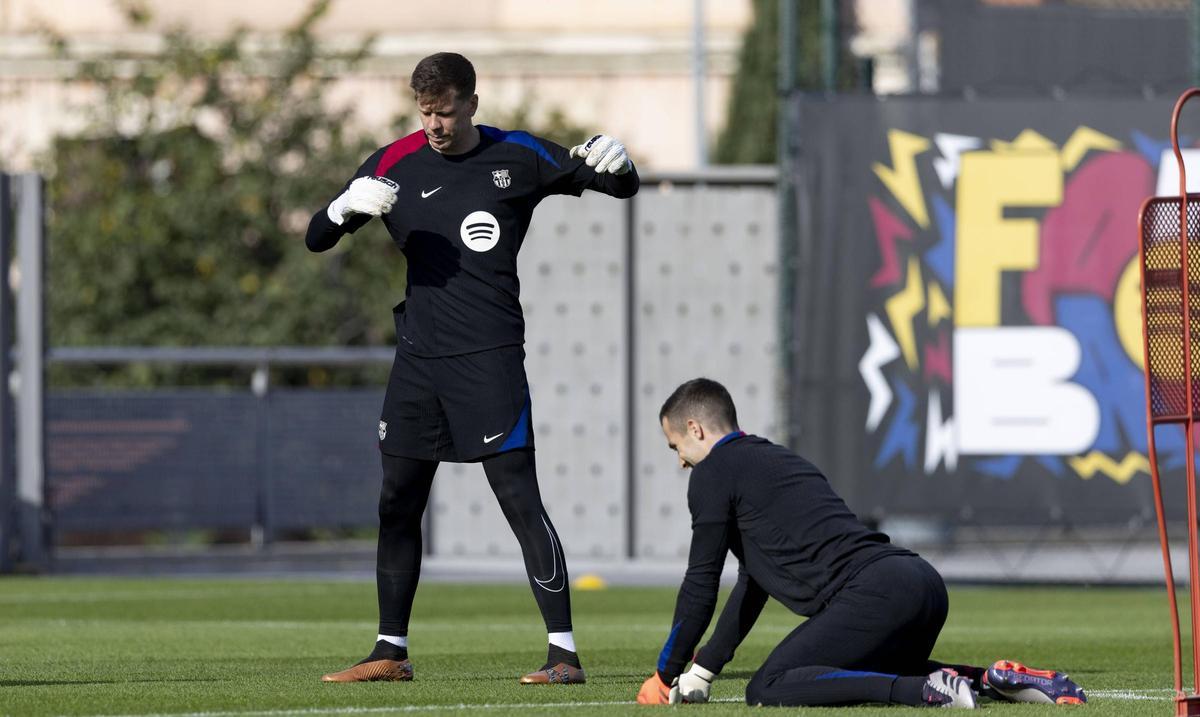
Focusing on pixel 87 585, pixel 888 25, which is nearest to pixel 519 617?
pixel 87 585

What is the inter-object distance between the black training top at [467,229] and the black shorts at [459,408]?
60 mm

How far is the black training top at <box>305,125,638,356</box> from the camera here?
298 inches

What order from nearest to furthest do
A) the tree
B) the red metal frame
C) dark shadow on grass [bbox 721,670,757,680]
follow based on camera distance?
the red metal frame → dark shadow on grass [bbox 721,670,757,680] → the tree

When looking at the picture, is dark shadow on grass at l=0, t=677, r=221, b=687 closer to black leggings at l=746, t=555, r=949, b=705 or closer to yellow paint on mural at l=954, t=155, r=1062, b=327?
black leggings at l=746, t=555, r=949, b=705

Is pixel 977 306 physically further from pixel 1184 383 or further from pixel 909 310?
pixel 1184 383

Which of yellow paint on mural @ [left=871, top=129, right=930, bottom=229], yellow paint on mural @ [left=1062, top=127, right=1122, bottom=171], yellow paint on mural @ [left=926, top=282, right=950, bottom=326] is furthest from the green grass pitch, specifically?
yellow paint on mural @ [left=1062, top=127, right=1122, bottom=171]

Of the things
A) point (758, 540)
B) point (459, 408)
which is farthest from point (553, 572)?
point (758, 540)

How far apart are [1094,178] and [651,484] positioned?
4.31 metres

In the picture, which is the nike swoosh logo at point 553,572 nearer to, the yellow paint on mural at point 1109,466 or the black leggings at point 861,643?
the black leggings at point 861,643

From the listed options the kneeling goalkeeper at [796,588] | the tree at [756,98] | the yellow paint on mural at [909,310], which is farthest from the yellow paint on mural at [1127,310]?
the tree at [756,98]

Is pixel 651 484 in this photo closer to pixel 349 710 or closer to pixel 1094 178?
pixel 1094 178

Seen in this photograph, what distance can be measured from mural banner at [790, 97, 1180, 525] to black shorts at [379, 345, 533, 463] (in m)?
7.51

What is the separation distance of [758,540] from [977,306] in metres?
8.38

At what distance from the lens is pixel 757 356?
16547mm
